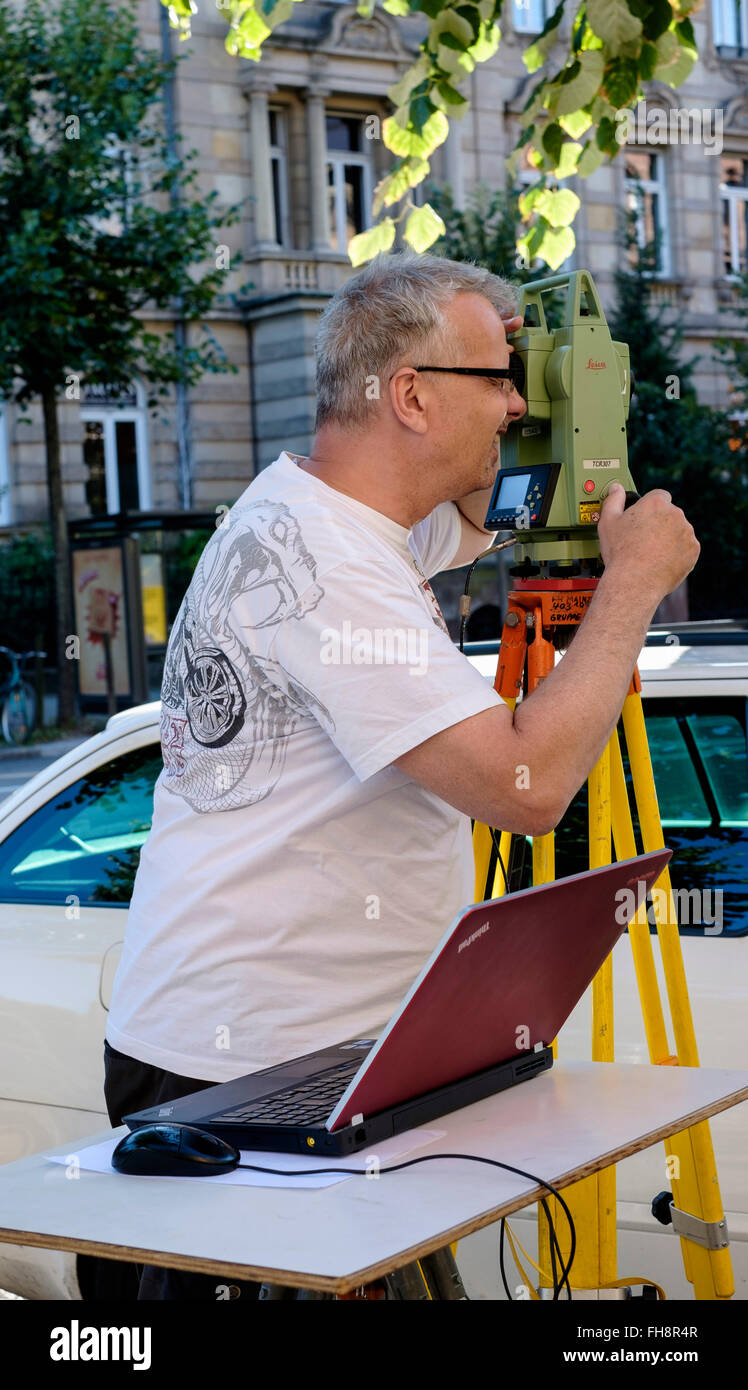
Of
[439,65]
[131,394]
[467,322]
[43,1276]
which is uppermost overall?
[131,394]

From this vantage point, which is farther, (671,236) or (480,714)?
(671,236)

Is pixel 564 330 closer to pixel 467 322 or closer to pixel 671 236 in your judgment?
pixel 467 322

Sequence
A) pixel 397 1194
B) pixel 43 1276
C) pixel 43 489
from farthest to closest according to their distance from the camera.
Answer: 1. pixel 43 489
2. pixel 43 1276
3. pixel 397 1194

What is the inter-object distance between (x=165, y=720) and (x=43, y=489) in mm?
19731

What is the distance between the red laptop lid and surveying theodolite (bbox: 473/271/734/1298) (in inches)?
21.9

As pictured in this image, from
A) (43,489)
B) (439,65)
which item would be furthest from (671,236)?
(439,65)

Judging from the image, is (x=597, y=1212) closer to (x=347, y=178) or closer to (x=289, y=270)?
(x=289, y=270)

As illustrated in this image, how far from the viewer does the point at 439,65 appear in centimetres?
517

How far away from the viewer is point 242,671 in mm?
2197

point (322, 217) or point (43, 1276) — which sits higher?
point (322, 217)

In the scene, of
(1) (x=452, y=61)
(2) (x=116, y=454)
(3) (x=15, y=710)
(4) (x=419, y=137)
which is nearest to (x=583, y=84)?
(1) (x=452, y=61)

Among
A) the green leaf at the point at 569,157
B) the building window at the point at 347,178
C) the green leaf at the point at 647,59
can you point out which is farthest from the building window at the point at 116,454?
the green leaf at the point at 647,59

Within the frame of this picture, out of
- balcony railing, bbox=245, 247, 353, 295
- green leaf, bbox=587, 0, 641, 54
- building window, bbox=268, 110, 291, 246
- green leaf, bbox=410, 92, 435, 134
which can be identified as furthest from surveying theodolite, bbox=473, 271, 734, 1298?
building window, bbox=268, 110, 291, 246

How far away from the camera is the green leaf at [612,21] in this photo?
15.6 feet
